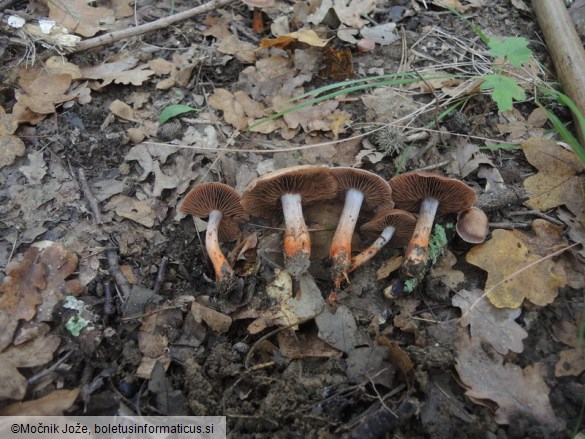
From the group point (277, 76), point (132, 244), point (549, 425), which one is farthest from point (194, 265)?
point (549, 425)

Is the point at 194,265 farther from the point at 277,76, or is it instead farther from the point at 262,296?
the point at 277,76

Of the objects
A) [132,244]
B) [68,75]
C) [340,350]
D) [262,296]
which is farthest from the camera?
[68,75]

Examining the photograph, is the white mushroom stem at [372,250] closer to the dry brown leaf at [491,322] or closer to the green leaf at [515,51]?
the dry brown leaf at [491,322]

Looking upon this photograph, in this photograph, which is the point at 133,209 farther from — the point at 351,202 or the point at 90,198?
the point at 351,202

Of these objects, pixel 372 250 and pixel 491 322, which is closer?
pixel 491 322

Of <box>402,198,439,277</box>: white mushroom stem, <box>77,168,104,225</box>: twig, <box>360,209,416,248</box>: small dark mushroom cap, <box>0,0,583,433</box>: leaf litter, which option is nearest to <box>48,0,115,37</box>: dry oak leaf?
<box>0,0,583,433</box>: leaf litter

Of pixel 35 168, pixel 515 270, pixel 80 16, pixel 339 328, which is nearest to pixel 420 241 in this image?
pixel 515 270

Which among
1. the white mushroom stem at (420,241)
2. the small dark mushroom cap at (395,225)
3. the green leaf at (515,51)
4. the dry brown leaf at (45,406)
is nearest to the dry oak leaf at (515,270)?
the white mushroom stem at (420,241)
